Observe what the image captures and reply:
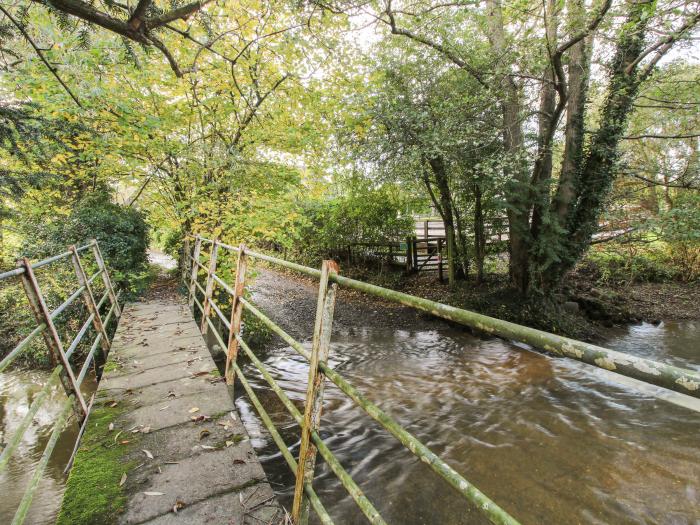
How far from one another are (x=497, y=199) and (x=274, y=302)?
680 cm

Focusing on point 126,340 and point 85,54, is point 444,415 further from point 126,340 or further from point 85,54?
point 85,54

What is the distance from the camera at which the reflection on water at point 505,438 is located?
3379 mm

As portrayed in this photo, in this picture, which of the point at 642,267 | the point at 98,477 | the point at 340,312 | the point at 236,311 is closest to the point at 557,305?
the point at 642,267

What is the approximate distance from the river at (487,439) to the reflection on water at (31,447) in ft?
0.06

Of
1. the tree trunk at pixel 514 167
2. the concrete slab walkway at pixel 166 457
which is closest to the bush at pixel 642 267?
the tree trunk at pixel 514 167

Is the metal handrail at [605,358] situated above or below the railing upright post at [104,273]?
above

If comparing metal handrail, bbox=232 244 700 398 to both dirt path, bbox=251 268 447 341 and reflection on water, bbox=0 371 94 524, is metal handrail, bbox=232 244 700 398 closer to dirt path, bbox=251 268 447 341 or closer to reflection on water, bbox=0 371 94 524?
reflection on water, bbox=0 371 94 524

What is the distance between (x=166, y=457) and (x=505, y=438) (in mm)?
3934

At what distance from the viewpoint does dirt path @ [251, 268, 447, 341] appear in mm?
8867

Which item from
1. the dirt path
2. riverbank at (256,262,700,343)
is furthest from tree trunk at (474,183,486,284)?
the dirt path

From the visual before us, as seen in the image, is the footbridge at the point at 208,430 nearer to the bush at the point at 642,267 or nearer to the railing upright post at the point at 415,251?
the railing upright post at the point at 415,251

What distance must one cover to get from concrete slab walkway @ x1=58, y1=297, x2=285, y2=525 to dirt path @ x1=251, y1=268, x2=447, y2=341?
16.5 ft

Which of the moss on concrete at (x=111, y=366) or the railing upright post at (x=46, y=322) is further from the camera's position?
the moss on concrete at (x=111, y=366)

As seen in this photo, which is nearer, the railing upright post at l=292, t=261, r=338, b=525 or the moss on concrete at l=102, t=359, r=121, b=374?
the railing upright post at l=292, t=261, r=338, b=525
